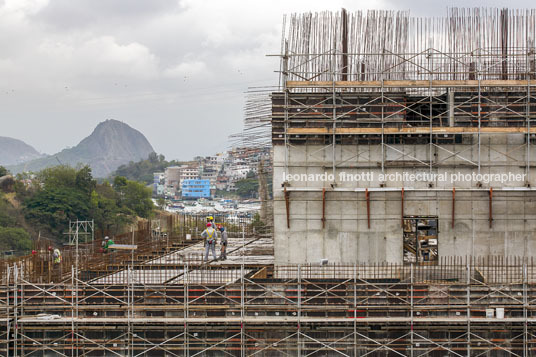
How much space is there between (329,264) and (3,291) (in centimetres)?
1147

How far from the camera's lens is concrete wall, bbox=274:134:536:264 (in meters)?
23.7

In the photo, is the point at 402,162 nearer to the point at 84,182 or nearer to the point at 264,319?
the point at 264,319

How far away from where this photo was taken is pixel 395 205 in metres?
23.9

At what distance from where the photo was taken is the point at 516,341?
833 inches

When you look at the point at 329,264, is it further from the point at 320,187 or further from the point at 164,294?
the point at 164,294

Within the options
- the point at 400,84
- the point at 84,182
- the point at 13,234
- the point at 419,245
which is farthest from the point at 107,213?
the point at 400,84

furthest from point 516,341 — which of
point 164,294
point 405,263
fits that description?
point 164,294

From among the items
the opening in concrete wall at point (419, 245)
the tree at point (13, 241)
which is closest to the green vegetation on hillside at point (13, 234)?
the tree at point (13, 241)

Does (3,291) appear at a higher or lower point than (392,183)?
lower

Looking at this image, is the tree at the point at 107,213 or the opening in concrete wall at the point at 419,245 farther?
the tree at the point at 107,213

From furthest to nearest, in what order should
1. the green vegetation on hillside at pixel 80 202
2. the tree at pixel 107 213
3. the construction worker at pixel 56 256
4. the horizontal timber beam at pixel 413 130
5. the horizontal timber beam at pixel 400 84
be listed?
the tree at pixel 107 213
the green vegetation on hillside at pixel 80 202
the construction worker at pixel 56 256
the horizontal timber beam at pixel 400 84
the horizontal timber beam at pixel 413 130

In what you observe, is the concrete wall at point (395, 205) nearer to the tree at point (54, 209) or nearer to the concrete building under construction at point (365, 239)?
the concrete building under construction at point (365, 239)

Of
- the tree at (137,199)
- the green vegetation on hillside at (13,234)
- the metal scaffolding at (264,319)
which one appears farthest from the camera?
the tree at (137,199)

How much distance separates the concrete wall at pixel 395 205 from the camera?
77.9 ft
